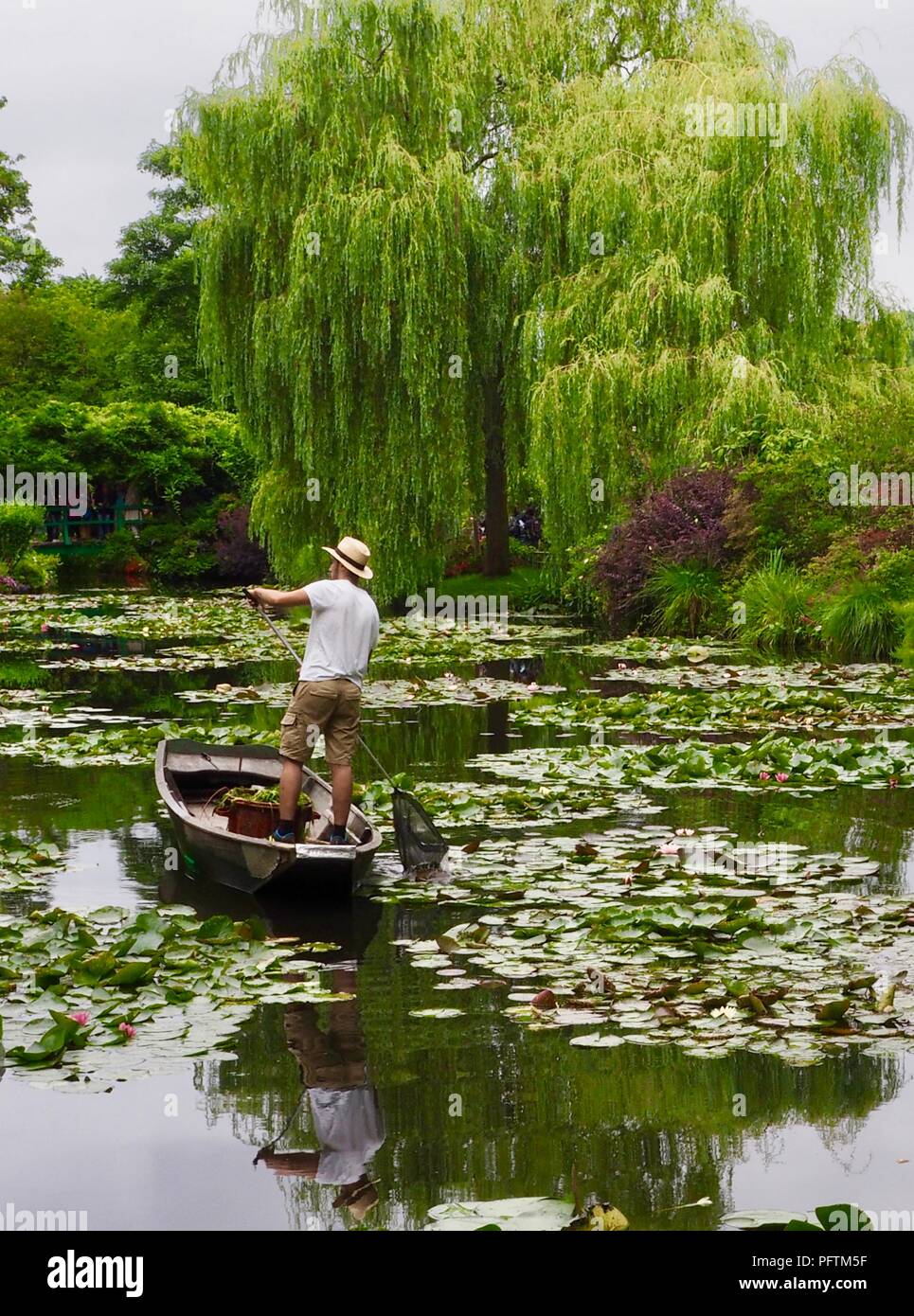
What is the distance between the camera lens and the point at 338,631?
845 cm

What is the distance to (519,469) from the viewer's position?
27.7 m

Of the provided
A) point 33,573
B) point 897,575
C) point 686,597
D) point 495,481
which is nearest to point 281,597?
point 897,575

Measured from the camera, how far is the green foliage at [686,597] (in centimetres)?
2275

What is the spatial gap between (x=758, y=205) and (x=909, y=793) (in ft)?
45.7

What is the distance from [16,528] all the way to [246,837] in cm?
3022

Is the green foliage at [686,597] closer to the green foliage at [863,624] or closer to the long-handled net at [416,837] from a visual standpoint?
the green foliage at [863,624]

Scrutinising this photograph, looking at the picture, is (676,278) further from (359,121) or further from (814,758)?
(814,758)

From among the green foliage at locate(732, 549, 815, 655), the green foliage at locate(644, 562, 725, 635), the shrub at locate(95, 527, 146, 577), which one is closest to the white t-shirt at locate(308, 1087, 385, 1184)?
the green foliage at locate(732, 549, 815, 655)

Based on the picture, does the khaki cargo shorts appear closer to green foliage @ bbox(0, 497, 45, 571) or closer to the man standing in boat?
the man standing in boat

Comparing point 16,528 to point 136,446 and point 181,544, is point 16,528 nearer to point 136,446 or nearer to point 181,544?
point 181,544

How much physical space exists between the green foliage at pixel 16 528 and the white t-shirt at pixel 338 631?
29033 millimetres

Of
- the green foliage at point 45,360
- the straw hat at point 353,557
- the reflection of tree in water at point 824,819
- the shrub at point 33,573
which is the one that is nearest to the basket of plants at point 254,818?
the straw hat at point 353,557

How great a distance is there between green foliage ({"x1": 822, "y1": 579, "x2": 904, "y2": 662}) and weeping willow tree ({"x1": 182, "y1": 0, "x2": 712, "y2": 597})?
18.4 feet

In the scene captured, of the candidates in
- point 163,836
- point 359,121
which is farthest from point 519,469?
point 163,836
